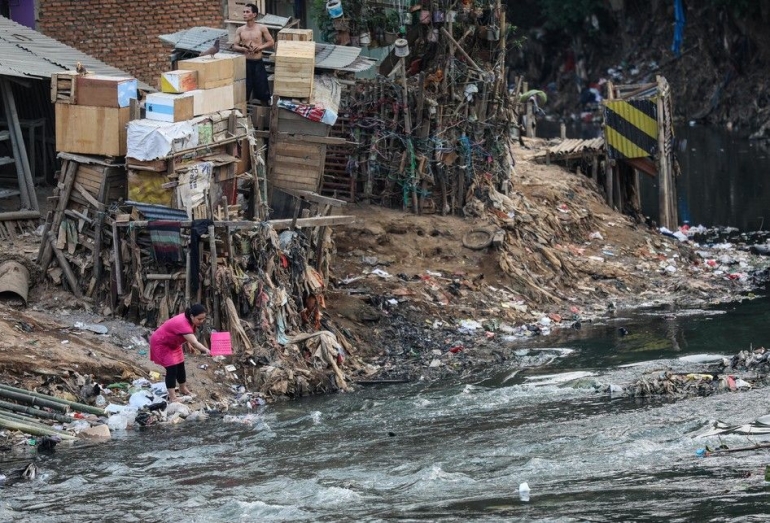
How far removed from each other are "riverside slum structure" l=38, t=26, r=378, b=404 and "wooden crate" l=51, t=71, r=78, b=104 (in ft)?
0.06

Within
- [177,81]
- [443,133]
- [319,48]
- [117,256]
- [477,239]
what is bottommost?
[477,239]

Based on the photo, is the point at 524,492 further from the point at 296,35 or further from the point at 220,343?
the point at 296,35

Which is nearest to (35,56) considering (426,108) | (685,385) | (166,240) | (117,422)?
(166,240)

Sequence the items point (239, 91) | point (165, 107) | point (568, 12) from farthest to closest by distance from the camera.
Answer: point (568, 12)
point (239, 91)
point (165, 107)

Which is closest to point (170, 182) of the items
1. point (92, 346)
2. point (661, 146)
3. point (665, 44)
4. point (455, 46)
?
point (92, 346)

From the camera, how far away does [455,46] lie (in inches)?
879

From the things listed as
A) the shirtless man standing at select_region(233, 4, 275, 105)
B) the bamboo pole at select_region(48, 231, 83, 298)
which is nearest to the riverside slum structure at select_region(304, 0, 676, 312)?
the shirtless man standing at select_region(233, 4, 275, 105)

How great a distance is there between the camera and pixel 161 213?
1689 cm

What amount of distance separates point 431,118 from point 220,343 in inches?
276

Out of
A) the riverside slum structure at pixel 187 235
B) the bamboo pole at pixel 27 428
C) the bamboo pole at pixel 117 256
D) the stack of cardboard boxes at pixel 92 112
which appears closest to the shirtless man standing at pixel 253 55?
the riverside slum structure at pixel 187 235

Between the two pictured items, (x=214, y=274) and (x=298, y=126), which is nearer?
(x=214, y=274)

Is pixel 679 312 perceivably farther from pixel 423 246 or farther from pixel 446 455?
pixel 446 455

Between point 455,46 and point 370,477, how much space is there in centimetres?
1060

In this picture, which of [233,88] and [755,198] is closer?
[233,88]
